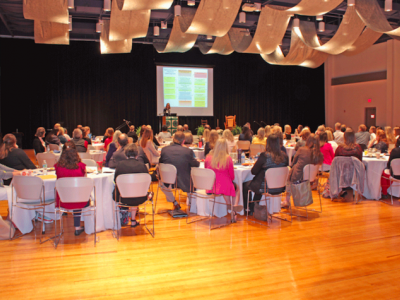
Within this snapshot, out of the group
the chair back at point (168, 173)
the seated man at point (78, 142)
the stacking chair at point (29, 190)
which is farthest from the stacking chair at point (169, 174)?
the seated man at point (78, 142)

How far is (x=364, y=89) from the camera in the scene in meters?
17.2

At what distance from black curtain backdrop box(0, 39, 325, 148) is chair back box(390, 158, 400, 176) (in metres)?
12.6

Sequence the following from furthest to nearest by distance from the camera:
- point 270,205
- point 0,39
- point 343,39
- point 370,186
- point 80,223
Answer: point 0,39 → point 343,39 → point 370,186 → point 270,205 → point 80,223

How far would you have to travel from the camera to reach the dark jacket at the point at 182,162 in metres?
5.75

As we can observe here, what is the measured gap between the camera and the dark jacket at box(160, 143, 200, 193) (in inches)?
227

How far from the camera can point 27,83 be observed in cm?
1544

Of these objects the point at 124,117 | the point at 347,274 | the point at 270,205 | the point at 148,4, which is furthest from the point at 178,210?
the point at 124,117

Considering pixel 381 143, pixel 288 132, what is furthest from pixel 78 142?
pixel 381 143

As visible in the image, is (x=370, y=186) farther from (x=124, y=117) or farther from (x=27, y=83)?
(x=27, y=83)

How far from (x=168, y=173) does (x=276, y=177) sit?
1668mm

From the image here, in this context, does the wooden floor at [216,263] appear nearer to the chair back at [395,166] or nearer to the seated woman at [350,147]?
the chair back at [395,166]

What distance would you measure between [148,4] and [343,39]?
17.2 feet

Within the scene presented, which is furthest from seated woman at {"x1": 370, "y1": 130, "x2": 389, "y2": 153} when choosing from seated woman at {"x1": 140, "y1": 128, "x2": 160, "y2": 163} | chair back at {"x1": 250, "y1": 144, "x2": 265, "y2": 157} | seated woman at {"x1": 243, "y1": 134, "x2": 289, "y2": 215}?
seated woman at {"x1": 140, "y1": 128, "x2": 160, "y2": 163}

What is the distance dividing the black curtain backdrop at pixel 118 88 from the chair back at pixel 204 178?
12422mm
